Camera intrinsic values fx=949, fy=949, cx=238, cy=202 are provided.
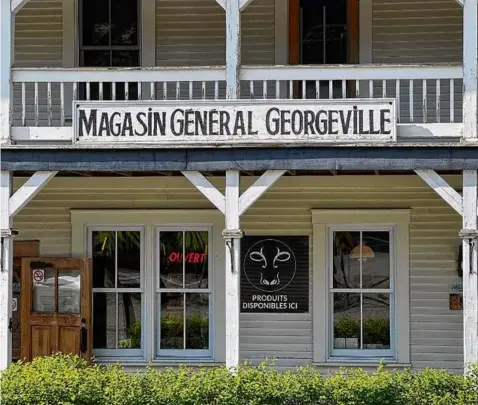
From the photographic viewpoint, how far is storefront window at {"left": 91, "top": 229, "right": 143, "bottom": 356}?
45.9 feet

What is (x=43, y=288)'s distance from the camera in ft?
45.2

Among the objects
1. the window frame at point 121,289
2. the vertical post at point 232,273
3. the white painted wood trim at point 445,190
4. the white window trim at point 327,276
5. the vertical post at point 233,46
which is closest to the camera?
the white painted wood trim at point 445,190

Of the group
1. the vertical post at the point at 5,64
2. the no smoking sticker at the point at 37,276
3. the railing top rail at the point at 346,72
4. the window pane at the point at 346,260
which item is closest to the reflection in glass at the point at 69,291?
the no smoking sticker at the point at 37,276

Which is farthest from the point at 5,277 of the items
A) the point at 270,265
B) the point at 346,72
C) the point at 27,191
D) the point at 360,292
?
the point at 360,292

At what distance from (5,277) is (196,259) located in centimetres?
342

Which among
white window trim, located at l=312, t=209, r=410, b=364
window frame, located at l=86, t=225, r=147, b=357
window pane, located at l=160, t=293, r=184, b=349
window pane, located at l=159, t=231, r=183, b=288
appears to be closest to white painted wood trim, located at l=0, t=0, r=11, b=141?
window frame, located at l=86, t=225, r=147, b=357

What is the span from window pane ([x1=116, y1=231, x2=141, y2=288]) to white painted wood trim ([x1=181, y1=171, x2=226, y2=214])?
2.87 metres

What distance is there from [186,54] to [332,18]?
2.20 metres

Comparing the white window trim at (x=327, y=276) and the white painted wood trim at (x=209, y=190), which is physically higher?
the white painted wood trim at (x=209, y=190)

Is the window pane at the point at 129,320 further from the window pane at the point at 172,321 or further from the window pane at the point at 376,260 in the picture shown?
the window pane at the point at 376,260

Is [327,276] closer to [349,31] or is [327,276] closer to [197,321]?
[197,321]

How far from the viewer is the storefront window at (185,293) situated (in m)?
14.0

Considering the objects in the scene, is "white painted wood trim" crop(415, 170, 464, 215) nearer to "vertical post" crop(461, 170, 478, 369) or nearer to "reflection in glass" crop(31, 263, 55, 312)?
"vertical post" crop(461, 170, 478, 369)

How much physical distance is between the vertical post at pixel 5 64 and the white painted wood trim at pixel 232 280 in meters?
2.86
